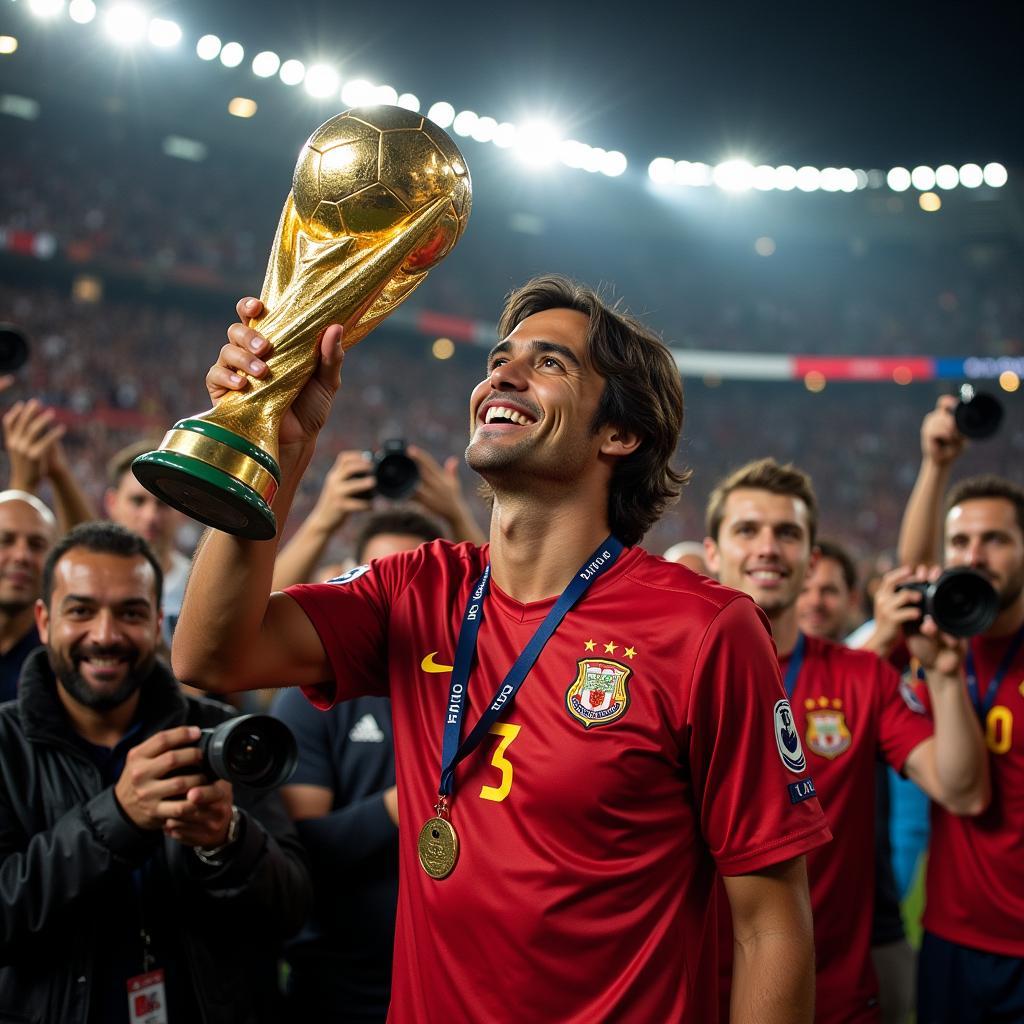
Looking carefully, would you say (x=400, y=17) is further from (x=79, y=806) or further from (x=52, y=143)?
(x=79, y=806)

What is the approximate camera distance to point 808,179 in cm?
2470

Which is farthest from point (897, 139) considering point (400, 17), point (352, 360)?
point (352, 360)

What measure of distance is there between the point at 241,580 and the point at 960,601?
2.06m

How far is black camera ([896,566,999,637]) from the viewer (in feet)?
9.15

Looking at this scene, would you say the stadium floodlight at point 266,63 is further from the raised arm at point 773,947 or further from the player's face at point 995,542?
the raised arm at point 773,947

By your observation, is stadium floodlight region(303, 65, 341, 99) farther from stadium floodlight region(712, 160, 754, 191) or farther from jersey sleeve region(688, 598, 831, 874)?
jersey sleeve region(688, 598, 831, 874)

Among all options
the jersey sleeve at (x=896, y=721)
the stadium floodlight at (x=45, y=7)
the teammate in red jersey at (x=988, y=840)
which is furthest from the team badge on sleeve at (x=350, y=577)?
the stadium floodlight at (x=45, y=7)

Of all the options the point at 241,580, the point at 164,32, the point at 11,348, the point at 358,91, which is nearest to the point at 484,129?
the point at 358,91

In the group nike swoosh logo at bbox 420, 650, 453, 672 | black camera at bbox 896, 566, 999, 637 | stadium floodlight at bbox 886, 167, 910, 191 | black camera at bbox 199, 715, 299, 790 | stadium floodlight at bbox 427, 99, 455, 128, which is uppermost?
stadium floodlight at bbox 886, 167, 910, 191

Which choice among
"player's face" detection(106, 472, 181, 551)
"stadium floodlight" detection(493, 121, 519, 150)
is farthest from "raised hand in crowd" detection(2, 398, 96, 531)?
"stadium floodlight" detection(493, 121, 519, 150)

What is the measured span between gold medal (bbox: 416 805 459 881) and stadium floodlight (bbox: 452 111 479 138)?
A: 18786 mm

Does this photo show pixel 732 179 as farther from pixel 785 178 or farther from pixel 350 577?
pixel 350 577

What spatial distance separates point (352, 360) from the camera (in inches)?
898

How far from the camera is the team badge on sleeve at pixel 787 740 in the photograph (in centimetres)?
171
